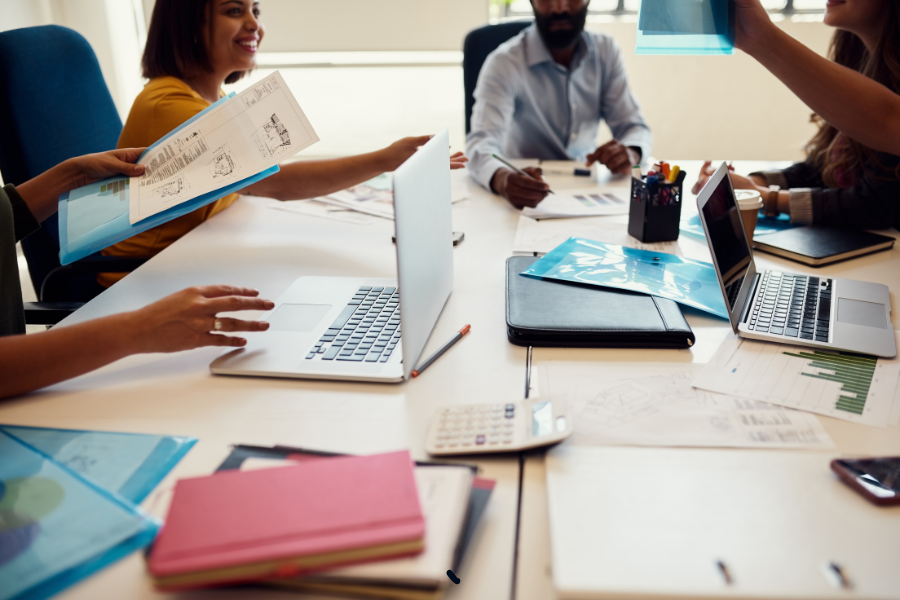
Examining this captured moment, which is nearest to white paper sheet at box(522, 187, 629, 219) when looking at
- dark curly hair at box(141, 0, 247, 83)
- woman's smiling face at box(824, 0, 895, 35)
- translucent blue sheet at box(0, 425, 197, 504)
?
woman's smiling face at box(824, 0, 895, 35)

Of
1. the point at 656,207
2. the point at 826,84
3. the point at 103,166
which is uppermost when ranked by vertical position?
the point at 826,84

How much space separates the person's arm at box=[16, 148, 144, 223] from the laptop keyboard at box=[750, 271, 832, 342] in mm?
1116

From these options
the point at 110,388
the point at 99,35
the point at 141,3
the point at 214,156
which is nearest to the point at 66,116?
the point at 214,156

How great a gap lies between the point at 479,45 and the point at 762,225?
4.31ft

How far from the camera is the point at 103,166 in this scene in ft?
3.97

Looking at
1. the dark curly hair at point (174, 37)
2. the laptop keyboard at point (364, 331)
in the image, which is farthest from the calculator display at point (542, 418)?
the dark curly hair at point (174, 37)

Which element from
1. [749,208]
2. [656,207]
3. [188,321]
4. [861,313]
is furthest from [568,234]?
[188,321]

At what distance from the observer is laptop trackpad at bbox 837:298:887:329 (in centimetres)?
98

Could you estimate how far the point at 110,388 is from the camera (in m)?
0.85

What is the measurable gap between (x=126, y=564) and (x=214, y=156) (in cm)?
79

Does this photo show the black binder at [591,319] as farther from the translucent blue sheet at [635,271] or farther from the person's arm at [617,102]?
the person's arm at [617,102]

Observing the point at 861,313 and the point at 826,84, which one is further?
the point at 826,84

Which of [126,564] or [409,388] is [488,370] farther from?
[126,564]

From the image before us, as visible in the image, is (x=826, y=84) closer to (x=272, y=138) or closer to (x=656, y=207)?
(x=656, y=207)
